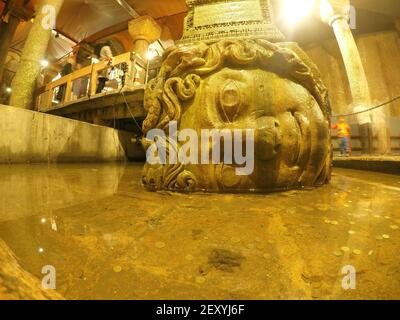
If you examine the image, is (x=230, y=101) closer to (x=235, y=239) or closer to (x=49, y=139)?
(x=235, y=239)

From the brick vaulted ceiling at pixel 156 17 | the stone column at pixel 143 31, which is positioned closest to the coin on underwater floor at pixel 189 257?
the brick vaulted ceiling at pixel 156 17

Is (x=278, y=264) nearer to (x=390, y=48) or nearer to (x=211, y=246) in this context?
(x=211, y=246)

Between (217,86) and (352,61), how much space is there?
7795 mm

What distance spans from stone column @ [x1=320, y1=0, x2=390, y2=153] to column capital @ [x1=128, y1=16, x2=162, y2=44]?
686cm

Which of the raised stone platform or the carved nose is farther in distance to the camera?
the raised stone platform

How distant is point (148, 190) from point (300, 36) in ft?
40.0

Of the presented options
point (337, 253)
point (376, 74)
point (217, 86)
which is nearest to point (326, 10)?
point (376, 74)

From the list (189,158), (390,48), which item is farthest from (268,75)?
(390,48)

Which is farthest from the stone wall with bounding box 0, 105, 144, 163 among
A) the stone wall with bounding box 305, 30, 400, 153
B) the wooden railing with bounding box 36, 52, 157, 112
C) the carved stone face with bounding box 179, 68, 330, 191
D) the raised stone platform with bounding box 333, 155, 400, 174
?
the stone wall with bounding box 305, 30, 400, 153

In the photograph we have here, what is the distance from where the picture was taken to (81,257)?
0.75 m

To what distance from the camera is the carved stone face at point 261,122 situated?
193cm

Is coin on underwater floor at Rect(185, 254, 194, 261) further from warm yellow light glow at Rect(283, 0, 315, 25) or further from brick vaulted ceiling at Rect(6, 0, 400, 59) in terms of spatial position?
brick vaulted ceiling at Rect(6, 0, 400, 59)

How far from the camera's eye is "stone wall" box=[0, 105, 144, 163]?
3.48 metres

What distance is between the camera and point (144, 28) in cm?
944
